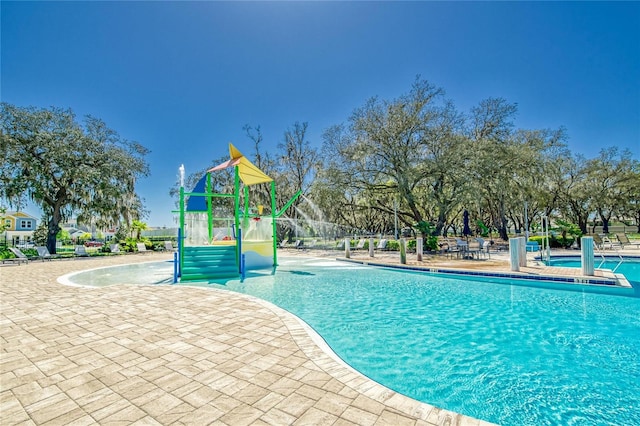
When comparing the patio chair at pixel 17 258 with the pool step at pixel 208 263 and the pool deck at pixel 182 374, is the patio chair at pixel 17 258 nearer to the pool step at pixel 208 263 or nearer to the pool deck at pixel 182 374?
the pool step at pixel 208 263

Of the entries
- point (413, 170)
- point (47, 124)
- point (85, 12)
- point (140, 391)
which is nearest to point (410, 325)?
point (140, 391)

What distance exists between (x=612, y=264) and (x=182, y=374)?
15872 mm

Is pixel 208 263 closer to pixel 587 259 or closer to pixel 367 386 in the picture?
pixel 367 386

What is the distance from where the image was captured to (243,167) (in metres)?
12.5

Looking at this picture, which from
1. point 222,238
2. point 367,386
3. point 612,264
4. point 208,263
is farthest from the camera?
point 222,238

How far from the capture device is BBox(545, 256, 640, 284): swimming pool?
10305mm

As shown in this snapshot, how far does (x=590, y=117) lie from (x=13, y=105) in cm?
3911

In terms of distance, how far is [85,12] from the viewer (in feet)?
34.3

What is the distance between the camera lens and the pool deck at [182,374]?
7.39ft

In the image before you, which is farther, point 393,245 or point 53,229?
point 393,245

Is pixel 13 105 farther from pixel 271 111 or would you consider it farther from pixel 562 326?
pixel 562 326

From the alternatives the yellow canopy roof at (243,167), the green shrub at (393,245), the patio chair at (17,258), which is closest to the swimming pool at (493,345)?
the yellow canopy roof at (243,167)

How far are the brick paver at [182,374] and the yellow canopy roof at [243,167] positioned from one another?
7.52 metres

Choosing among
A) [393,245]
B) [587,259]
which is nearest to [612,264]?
[587,259]
